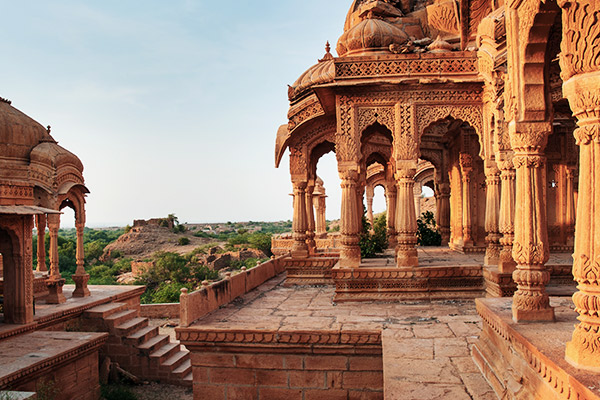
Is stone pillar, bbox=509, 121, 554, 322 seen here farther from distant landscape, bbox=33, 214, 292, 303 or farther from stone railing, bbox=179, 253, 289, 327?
distant landscape, bbox=33, 214, 292, 303

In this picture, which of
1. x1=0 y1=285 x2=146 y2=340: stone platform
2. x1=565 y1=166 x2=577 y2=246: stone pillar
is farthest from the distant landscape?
x1=565 y1=166 x2=577 y2=246: stone pillar

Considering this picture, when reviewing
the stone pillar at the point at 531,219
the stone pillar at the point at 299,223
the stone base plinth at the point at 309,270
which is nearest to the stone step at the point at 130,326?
the stone base plinth at the point at 309,270

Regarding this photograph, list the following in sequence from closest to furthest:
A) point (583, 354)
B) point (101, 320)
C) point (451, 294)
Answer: point (583, 354)
point (451, 294)
point (101, 320)

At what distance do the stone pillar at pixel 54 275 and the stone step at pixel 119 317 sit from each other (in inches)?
56.4

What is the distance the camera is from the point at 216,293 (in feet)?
→ 26.6

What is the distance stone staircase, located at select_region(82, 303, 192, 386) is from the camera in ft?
35.2

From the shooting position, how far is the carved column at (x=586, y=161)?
3156 millimetres

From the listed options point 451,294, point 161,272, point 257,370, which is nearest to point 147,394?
point 257,370

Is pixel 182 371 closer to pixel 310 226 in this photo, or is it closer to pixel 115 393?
pixel 115 393

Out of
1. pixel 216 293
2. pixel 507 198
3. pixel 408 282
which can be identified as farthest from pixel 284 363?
pixel 507 198

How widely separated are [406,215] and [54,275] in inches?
375

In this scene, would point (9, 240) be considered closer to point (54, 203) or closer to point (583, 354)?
point (54, 203)

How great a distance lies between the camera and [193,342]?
21.7ft

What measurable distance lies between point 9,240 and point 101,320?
290cm
